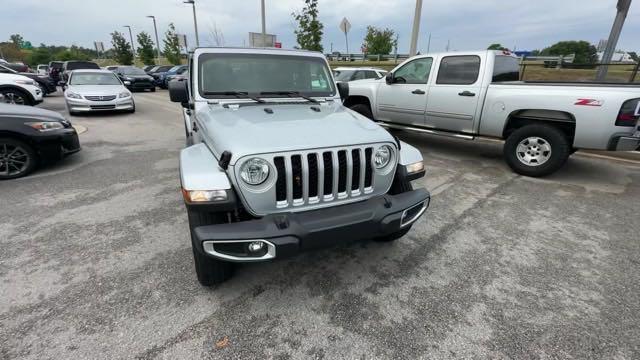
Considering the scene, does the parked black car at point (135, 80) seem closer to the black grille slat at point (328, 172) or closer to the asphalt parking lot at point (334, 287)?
the asphalt parking lot at point (334, 287)

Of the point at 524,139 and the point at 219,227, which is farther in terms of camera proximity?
the point at 524,139

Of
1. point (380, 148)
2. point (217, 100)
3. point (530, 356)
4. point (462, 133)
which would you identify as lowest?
point (530, 356)

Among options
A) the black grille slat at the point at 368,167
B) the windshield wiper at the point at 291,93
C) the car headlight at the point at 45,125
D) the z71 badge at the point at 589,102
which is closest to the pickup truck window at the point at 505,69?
the z71 badge at the point at 589,102

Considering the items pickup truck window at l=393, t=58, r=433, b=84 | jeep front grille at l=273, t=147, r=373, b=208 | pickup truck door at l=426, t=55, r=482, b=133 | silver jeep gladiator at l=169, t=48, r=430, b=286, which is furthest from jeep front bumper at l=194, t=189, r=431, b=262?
pickup truck window at l=393, t=58, r=433, b=84

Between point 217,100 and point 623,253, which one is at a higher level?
point 217,100

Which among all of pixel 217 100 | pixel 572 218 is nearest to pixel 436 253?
pixel 572 218

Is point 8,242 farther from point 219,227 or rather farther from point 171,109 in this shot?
point 171,109

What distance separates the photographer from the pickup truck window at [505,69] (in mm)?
5500

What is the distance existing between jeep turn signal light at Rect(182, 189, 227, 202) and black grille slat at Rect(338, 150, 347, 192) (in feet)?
2.67

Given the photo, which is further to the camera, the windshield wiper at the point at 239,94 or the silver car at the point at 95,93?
the silver car at the point at 95,93

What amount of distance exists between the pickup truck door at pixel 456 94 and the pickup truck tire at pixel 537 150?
803 mm

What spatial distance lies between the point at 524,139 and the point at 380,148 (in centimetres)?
397

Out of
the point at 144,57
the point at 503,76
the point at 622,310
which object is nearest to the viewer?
the point at 622,310

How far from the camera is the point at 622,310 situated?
2334mm
